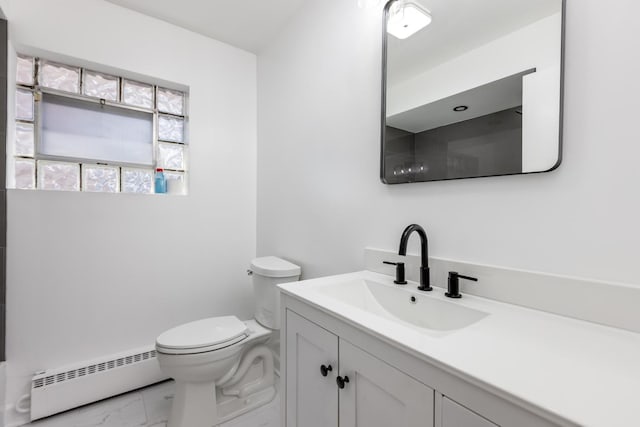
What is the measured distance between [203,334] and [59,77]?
71.7 inches

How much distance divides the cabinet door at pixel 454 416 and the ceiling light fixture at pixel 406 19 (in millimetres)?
1276

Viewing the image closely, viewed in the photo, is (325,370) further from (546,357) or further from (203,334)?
(203,334)

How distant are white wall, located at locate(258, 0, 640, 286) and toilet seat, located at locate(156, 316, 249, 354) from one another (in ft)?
1.73

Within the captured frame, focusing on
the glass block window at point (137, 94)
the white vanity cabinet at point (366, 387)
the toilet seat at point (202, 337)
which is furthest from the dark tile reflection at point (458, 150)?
the glass block window at point (137, 94)

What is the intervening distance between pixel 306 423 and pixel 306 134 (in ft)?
4.71

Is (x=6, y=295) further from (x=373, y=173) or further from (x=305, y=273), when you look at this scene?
(x=373, y=173)

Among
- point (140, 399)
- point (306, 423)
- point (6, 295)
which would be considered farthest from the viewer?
point (140, 399)

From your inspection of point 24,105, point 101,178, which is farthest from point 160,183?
point 24,105

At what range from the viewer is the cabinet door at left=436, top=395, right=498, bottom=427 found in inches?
19.2

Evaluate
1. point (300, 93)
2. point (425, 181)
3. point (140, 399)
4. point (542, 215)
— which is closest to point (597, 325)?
point (542, 215)

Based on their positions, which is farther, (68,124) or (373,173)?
(68,124)

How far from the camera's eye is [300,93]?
1797 millimetres

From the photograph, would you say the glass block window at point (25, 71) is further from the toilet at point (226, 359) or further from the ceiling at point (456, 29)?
the ceiling at point (456, 29)

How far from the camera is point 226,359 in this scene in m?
1.41
